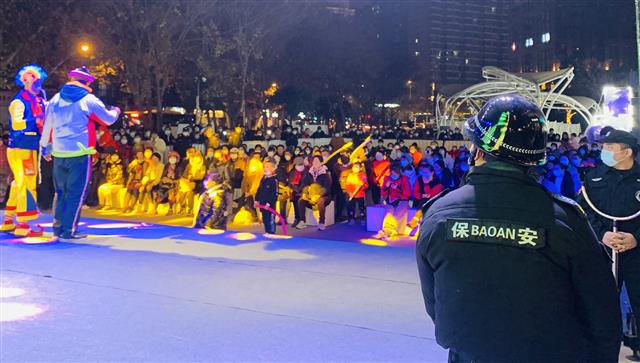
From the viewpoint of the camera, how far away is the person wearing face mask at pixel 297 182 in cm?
976

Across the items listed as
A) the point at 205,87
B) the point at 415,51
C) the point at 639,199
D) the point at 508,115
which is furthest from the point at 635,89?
the point at 415,51

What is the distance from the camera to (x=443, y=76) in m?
53.2

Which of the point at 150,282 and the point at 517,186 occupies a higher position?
the point at 517,186

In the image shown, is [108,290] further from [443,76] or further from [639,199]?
[443,76]

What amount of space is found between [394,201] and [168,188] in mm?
3995

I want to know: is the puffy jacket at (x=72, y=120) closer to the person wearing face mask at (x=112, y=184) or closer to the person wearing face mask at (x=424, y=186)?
the person wearing face mask at (x=112, y=184)

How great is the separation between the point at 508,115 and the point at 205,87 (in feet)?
86.3

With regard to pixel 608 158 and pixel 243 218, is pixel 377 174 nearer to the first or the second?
pixel 243 218

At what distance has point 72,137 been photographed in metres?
7.19

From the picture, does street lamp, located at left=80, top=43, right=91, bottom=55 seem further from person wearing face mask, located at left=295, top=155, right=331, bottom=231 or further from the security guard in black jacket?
the security guard in black jacket

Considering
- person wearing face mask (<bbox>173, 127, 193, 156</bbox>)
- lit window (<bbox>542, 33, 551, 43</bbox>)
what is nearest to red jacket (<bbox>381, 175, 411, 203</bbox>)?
person wearing face mask (<bbox>173, 127, 193, 156</bbox>)

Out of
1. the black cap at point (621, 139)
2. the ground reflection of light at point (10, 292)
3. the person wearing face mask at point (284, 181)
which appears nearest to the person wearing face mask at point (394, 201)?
the person wearing face mask at point (284, 181)

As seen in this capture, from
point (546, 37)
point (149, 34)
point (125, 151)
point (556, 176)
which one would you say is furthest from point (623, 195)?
point (546, 37)

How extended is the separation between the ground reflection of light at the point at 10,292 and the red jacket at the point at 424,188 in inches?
218
